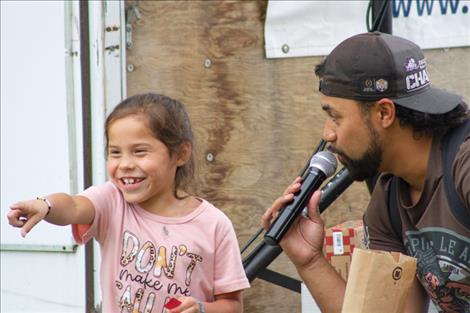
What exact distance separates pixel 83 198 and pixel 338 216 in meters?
2.37

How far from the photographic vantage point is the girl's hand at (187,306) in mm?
3215

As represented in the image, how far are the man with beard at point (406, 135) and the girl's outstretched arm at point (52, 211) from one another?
0.61m

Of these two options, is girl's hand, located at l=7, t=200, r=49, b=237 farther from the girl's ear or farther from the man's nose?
the man's nose

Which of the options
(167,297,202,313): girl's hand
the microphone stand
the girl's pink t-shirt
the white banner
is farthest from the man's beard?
the white banner

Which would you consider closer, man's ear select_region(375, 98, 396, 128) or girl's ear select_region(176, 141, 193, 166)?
man's ear select_region(375, 98, 396, 128)

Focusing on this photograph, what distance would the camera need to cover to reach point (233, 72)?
5.66m

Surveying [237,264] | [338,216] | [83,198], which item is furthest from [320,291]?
[338,216]

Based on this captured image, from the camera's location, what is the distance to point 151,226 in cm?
345

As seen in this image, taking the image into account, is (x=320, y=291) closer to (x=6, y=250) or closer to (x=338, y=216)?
(x=338, y=216)

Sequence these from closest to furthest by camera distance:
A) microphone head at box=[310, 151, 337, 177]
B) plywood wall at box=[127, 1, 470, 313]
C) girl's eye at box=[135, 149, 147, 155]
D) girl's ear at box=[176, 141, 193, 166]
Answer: microphone head at box=[310, 151, 337, 177]
girl's eye at box=[135, 149, 147, 155]
girl's ear at box=[176, 141, 193, 166]
plywood wall at box=[127, 1, 470, 313]

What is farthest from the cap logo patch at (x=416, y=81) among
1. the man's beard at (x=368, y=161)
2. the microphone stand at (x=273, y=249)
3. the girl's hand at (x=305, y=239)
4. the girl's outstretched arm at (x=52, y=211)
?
the microphone stand at (x=273, y=249)

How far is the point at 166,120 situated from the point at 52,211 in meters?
0.53

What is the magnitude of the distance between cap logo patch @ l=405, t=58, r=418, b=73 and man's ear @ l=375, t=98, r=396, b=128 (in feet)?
0.37

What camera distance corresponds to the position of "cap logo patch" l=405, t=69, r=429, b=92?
123 inches
